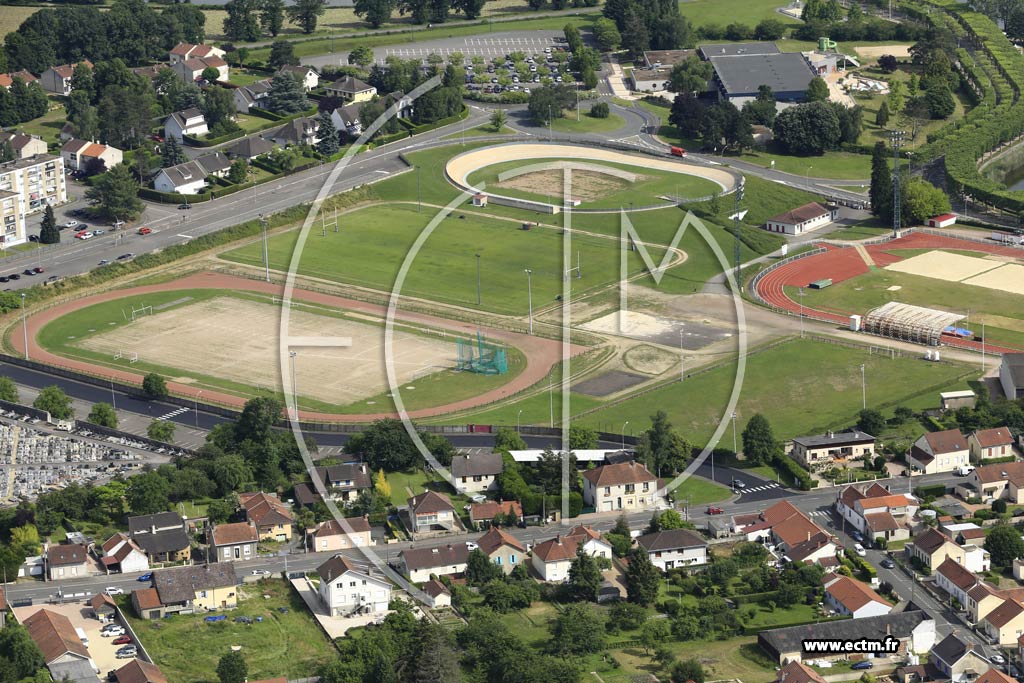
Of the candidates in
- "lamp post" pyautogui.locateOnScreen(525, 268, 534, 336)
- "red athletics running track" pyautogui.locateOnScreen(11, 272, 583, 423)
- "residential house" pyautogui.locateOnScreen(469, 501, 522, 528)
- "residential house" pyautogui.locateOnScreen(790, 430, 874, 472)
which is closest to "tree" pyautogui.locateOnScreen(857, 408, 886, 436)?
"residential house" pyautogui.locateOnScreen(790, 430, 874, 472)

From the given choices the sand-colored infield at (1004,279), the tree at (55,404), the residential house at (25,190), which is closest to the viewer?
the tree at (55,404)

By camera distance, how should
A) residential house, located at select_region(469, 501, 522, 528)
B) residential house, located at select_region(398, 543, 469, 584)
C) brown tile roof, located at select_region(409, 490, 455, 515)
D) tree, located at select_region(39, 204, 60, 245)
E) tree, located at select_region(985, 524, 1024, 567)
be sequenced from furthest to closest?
tree, located at select_region(39, 204, 60, 245), residential house, located at select_region(469, 501, 522, 528), brown tile roof, located at select_region(409, 490, 455, 515), tree, located at select_region(985, 524, 1024, 567), residential house, located at select_region(398, 543, 469, 584)

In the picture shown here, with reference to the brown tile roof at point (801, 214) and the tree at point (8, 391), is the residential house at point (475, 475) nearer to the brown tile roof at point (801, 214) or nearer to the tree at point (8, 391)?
the tree at point (8, 391)

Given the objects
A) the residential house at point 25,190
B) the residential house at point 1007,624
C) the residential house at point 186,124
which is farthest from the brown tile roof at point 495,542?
the residential house at point 186,124

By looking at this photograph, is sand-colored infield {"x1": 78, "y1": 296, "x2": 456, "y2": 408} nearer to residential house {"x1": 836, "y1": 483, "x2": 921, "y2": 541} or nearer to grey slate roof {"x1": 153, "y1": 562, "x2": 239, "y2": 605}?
grey slate roof {"x1": 153, "y1": 562, "x2": 239, "y2": 605}

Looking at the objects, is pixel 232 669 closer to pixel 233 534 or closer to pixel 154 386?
pixel 233 534

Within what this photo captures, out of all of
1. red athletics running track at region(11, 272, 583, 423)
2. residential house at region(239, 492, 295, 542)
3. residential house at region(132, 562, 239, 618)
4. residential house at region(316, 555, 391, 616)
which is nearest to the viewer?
residential house at region(316, 555, 391, 616)

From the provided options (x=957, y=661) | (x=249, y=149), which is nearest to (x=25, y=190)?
(x=249, y=149)
